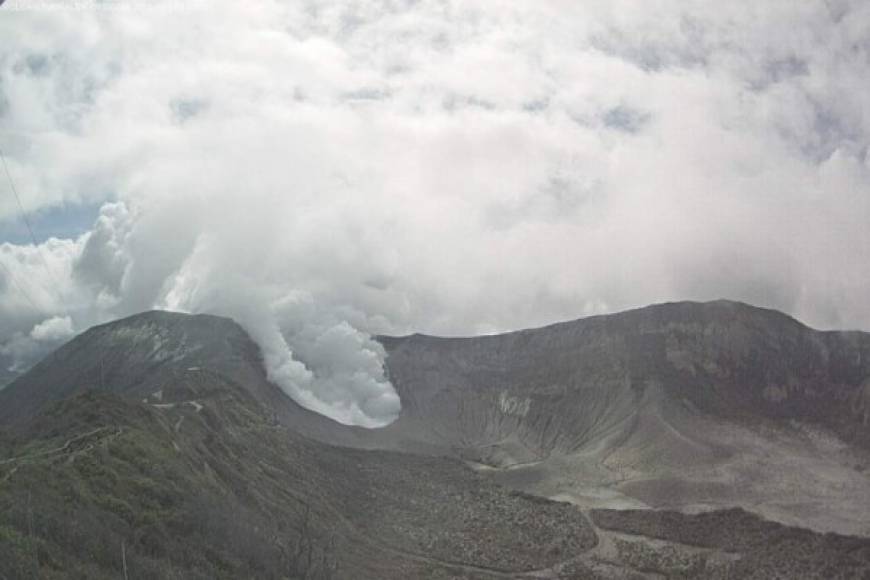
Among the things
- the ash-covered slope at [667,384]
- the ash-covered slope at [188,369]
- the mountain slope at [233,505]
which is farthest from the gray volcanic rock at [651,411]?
the mountain slope at [233,505]

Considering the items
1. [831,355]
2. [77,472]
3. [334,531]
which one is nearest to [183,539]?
[77,472]

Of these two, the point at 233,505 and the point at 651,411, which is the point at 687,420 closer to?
the point at 651,411

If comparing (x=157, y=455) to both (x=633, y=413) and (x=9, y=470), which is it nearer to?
(x=9, y=470)

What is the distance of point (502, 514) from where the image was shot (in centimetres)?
11056

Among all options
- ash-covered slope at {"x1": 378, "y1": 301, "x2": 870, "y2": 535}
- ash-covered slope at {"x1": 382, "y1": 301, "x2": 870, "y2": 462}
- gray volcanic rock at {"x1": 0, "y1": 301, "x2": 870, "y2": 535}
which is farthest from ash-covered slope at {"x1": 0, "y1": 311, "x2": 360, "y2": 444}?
ash-covered slope at {"x1": 382, "y1": 301, "x2": 870, "y2": 462}

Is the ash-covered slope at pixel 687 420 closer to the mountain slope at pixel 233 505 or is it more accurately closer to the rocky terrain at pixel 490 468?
the rocky terrain at pixel 490 468

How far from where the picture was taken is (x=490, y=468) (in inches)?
5719

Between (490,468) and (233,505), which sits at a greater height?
(233,505)

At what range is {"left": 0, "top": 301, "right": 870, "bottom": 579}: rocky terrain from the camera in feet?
176

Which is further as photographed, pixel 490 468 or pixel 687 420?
pixel 687 420

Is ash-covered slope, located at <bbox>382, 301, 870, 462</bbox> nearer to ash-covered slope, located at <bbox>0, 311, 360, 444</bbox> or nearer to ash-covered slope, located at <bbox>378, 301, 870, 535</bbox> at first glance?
ash-covered slope, located at <bbox>378, 301, 870, 535</bbox>

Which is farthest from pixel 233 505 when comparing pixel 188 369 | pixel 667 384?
pixel 667 384

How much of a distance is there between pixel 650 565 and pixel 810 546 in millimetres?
19531

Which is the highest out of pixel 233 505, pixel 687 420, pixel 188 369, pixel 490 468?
pixel 687 420
